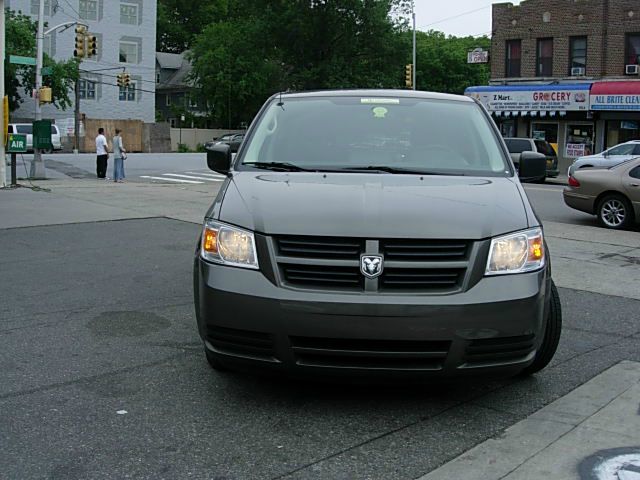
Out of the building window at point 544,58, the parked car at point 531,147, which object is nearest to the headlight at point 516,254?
the parked car at point 531,147

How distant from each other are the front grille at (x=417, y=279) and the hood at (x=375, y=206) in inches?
7.0

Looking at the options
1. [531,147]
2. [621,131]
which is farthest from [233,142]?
[621,131]

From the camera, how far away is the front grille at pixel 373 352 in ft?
12.6

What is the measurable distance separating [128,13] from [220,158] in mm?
59860

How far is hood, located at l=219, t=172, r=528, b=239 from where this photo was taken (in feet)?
12.9

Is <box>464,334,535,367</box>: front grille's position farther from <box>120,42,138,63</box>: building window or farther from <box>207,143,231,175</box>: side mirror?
<box>120,42,138,63</box>: building window

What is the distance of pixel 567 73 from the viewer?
1383 inches

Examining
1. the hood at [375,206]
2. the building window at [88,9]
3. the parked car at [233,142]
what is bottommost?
the hood at [375,206]

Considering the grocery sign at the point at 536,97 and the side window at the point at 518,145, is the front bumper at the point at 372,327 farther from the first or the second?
the grocery sign at the point at 536,97

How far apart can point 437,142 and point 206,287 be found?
2061 millimetres

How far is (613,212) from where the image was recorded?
45.6 feet

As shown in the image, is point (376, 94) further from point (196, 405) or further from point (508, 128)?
point (508, 128)

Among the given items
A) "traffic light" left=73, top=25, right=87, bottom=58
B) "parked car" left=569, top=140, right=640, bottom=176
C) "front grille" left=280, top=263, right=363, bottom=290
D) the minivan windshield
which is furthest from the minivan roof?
"traffic light" left=73, top=25, right=87, bottom=58

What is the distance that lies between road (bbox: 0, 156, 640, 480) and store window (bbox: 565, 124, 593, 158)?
2713cm
